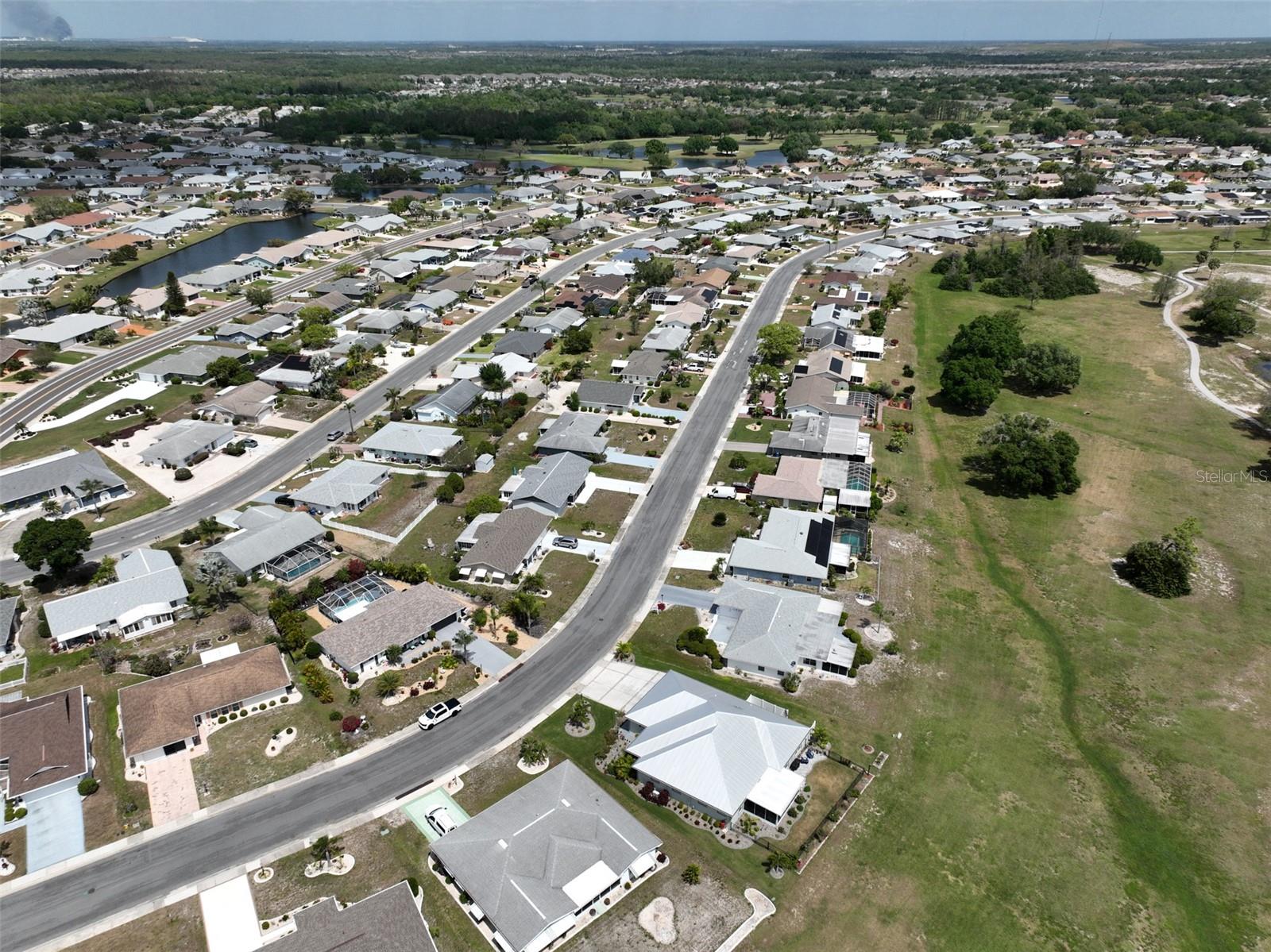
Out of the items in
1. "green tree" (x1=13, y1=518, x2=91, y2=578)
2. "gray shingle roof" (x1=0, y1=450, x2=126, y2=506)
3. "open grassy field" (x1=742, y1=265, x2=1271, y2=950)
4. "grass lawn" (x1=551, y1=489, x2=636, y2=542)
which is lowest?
"open grassy field" (x1=742, y1=265, x2=1271, y2=950)

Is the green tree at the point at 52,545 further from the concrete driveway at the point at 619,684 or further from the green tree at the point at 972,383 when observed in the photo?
the green tree at the point at 972,383

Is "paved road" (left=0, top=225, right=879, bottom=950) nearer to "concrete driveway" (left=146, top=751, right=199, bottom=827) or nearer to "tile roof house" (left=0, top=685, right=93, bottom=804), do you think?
"concrete driveway" (left=146, top=751, right=199, bottom=827)

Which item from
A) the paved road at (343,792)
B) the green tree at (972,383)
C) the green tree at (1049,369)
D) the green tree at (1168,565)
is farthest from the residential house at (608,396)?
the green tree at (1168,565)

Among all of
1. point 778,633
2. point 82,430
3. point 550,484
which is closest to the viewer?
point 778,633

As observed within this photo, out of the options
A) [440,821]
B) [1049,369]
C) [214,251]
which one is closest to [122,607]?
[440,821]

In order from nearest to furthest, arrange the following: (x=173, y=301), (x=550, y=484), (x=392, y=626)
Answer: (x=392, y=626)
(x=550, y=484)
(x=173, y=301)

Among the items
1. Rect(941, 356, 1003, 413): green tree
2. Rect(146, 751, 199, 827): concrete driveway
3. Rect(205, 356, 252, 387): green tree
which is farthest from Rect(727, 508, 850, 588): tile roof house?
Rect(205, 356, 252, 387): green tree

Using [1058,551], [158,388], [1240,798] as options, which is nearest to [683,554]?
[1058,551]

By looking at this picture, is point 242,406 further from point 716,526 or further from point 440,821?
point 440,821
